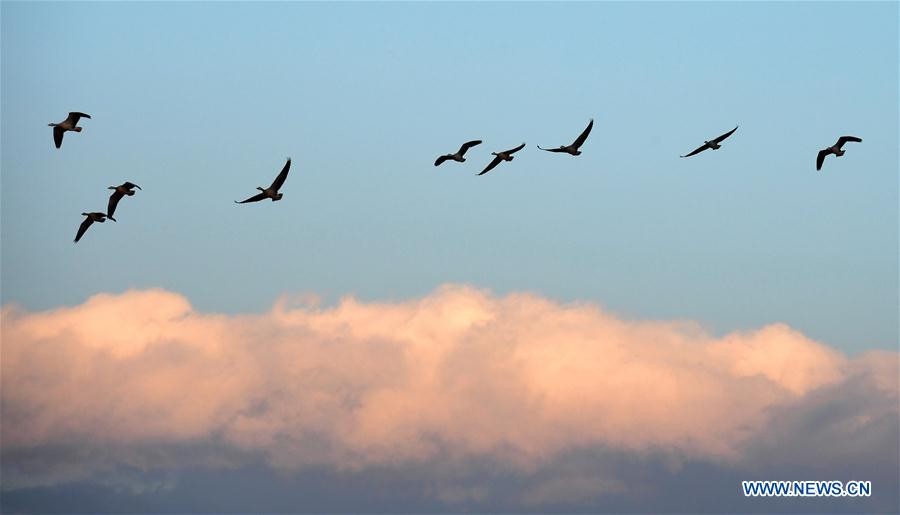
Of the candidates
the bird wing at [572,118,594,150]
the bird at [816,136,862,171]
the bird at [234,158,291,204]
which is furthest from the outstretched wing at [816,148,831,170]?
the bird at [234,158,291,204]

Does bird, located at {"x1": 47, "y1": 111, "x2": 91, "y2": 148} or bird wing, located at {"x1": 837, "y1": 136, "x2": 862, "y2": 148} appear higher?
bird wing, located at {"x1": 837, "y1": 136, "x2": 862, "y2": 148}

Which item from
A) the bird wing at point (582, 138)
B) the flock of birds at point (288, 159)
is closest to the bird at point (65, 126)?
the flock of birds at point (288, 159)

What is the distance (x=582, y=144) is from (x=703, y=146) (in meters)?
9.85

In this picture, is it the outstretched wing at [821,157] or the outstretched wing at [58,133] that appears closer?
the outstretched wing at [58,133]

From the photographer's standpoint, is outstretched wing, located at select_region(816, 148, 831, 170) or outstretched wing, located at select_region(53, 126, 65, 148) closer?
outstretched wing, located at select_region(53, 126, 65, 148)

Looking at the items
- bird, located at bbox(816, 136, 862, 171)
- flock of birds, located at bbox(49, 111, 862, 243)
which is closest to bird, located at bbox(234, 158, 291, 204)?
flock of birds, located at bbox(49, 111, 862, 243)

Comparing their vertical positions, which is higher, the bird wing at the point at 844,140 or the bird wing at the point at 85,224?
the bird wing at the point at 844,140

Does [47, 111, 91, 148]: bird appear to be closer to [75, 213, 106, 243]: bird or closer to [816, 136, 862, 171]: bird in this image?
[75, 213, 106, 243]: bird

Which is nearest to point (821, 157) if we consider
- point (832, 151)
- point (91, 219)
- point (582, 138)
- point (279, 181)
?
point (832, 151)

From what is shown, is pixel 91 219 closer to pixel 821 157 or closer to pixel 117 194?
pixel 117 194

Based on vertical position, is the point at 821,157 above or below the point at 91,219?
above

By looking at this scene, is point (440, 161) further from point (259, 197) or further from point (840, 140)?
point (840, 140)

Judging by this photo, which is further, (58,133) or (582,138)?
(582,138)

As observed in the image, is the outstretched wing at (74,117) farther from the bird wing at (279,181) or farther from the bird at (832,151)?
the bird at (832,151)
